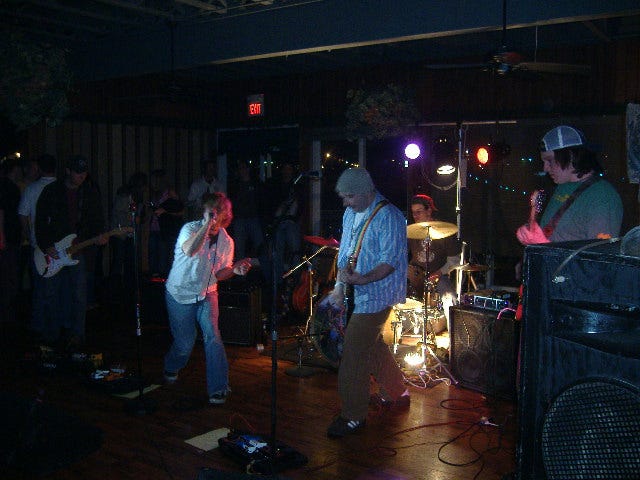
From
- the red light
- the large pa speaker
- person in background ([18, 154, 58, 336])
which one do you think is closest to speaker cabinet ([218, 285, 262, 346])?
person in background ([18, 154, 58, 336])

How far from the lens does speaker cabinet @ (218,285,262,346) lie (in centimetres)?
689

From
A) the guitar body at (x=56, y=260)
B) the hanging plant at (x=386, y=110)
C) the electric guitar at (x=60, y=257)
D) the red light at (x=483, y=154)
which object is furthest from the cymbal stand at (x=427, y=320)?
the guitar body at (x=56, y=260)

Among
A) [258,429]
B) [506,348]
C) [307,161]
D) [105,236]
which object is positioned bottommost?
[258,429]

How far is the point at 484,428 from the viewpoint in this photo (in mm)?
4633

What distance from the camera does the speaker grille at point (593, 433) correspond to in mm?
1181

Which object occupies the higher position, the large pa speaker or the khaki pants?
the large pa speaker

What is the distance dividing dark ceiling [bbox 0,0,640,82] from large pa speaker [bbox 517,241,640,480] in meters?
4.39

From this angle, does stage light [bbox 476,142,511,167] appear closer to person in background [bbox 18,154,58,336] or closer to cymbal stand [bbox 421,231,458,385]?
cymbal stand [bbox 421,231,458,385]

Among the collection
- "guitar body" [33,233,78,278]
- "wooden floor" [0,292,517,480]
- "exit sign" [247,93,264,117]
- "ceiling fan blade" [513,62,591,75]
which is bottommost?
"wooden floor" [0,292,517,480]

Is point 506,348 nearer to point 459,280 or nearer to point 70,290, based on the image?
point 459,280

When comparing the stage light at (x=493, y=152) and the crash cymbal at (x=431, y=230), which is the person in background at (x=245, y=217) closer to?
the stage light at (x=493, y=152)

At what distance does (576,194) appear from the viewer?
11.2ft

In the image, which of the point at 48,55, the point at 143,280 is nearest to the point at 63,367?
the point at 143,280

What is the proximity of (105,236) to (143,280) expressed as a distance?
153 centimetres
